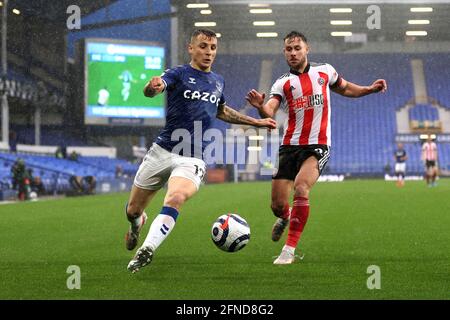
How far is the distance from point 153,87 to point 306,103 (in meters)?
2.22

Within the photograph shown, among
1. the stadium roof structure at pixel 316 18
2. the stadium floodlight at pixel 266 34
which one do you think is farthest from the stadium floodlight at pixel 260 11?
the stadium floodlight at pixel 266 34

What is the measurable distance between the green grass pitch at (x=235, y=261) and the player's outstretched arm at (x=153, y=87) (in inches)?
62.7

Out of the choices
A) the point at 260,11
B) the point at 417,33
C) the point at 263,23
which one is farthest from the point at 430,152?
the point at 417,33

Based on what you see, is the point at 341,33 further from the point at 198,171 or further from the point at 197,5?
the point at 198,171

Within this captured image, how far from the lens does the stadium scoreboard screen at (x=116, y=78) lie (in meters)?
36.6

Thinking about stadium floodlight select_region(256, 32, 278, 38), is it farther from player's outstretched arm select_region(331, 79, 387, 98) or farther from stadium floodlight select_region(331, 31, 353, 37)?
player's outstretched arm select_region(331, 79, 387, 98)

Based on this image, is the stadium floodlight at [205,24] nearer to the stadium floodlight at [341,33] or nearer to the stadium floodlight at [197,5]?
the stadium floodlight at [197,5]

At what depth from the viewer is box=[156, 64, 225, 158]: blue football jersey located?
728cm

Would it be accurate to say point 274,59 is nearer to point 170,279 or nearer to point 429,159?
point 429,159

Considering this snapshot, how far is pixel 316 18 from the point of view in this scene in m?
38.7

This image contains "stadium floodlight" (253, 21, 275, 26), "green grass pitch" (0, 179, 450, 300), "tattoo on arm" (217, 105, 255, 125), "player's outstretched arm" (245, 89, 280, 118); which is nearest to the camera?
"green grass pitch" (0, 179, 450, 300)

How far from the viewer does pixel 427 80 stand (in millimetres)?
50656

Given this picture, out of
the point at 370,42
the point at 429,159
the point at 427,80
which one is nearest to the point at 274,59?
the point at 370,42

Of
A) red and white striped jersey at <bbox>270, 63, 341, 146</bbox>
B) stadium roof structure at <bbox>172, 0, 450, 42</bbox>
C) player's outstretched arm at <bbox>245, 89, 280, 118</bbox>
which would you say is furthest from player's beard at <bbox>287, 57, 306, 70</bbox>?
stadium roof structure at <bbox>172, 0, 450, 42</bbox>
